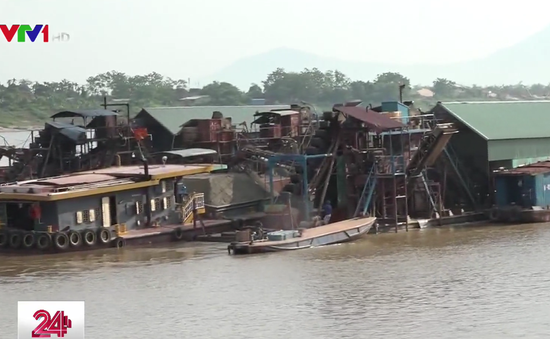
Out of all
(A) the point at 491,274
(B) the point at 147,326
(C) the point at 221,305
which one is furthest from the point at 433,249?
(B) the point at 147,326

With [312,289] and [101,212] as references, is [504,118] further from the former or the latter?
[312,289]

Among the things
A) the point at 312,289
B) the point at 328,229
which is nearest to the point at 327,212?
the point at 328,229

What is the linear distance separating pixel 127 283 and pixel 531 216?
13.0 m

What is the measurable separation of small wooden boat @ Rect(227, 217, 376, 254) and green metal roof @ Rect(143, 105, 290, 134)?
41.1ft

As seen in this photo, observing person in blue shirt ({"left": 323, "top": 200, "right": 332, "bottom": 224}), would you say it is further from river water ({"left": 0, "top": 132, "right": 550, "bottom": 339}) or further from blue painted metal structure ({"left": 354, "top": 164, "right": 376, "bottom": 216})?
river water ({"left": 0, "top": 132, "right": 550, "bottom": 339})

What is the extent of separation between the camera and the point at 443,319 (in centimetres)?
1784

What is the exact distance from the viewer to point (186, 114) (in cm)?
4081

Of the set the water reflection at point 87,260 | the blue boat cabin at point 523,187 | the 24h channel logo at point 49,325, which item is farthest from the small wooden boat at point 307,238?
the 24h channel logo at point 49,325

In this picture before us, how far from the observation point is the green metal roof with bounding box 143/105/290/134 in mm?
39219

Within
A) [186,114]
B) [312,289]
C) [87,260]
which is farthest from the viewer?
[186,114]

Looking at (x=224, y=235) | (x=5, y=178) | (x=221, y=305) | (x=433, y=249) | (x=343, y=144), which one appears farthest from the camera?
(x=5, y=178)

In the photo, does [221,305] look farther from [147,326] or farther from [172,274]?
[172,274]

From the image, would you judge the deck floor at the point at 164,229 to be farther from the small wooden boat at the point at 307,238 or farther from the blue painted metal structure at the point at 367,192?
the blue painted metal structure at the point at 367,192

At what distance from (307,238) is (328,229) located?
1559 mm
